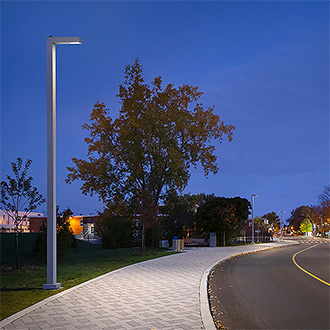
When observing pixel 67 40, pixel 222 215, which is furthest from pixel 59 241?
pixel 222 215

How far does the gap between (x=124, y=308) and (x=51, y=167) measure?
5.07 meters

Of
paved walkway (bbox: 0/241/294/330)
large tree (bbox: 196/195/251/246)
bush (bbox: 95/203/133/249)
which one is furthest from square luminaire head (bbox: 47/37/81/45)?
large tree (bbox: 196/195/251/246)

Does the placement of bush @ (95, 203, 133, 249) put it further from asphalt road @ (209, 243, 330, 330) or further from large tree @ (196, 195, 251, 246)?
asphalt road @ (209, 243, 330, 330)

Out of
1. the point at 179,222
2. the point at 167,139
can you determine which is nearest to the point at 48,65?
the point at 167,139

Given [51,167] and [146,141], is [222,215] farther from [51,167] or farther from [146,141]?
[51,167]

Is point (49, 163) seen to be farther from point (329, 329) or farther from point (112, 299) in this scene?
point (329, 329)

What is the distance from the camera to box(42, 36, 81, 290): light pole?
12.3m

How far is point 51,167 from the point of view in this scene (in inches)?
496

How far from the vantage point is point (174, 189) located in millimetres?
34375

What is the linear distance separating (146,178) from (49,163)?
2126 cm

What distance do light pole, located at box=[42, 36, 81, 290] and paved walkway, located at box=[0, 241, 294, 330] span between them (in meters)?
0.89

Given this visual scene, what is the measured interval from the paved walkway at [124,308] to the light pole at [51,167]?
2.93 feet

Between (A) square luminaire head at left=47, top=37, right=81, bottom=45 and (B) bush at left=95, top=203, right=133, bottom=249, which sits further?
(B) bush at left=95, top=203, right=133, bottom=249

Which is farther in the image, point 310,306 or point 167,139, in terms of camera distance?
point 167,139
